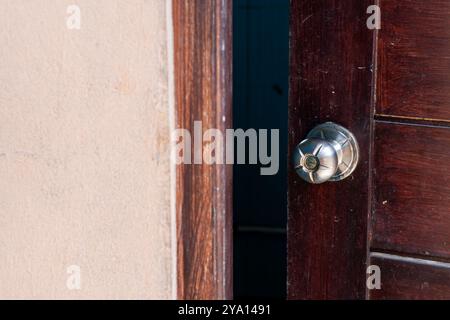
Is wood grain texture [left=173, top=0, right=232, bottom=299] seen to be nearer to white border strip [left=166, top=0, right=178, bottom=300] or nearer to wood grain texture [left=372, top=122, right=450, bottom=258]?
white border strip [left=166, top=0, right=178, bottom=300]

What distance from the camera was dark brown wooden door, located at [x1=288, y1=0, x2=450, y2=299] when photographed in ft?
2.87

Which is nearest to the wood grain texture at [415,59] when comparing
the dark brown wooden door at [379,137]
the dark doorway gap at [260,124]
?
the dark brown wooden door at [379,137]

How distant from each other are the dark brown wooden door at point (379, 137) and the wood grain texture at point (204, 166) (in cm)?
9

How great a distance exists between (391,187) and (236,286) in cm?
148

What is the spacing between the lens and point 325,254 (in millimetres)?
967

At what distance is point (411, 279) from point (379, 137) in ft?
0.63

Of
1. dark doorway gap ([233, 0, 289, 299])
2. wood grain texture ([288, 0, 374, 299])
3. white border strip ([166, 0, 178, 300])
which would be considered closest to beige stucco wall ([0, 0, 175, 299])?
white border strip ([166, 0, 178, 300])

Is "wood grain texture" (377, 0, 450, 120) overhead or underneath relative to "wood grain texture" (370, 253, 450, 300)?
overhead

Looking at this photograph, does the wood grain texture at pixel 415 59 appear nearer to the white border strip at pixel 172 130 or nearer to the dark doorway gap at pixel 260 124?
the white border strip at pixel 172 130

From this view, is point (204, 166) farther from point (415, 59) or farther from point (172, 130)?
point (415, 59)

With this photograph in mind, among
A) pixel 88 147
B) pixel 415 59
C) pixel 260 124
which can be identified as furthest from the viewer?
pixel 260 124

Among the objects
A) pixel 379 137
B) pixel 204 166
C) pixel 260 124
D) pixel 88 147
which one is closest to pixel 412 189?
pixel 379 137

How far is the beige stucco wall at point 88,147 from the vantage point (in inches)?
37.7

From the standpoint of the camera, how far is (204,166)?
958 millimetres
